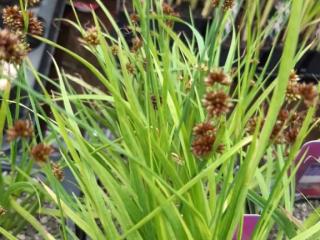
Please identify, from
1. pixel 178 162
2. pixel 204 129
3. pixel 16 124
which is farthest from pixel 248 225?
pixel 16 124

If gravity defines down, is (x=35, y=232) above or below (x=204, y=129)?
below

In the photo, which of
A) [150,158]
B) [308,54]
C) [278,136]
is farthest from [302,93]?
[308,54]

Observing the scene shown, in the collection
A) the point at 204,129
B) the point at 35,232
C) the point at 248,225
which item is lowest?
the point at 35,232

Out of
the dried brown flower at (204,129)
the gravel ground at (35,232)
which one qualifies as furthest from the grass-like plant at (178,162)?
the gravel ground at (35,232)

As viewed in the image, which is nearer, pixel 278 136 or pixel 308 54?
pixel 278 136

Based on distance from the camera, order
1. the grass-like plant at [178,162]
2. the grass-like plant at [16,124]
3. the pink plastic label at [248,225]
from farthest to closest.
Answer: the pink plastic label at [248,225]
the grass-like plant at [178,162]
the grass-like plant at [16,124]

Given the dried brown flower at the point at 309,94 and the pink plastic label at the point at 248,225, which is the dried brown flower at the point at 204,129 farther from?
the pink plastic label at the point at 248,225

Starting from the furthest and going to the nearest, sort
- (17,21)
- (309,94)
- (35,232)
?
(35,232) → (17,21) → (309,94)

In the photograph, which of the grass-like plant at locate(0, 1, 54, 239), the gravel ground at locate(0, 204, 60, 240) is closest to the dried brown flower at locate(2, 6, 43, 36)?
the grass-like plant at locate(0, 1, 54, 239)

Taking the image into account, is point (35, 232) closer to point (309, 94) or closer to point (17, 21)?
point (17, 21)

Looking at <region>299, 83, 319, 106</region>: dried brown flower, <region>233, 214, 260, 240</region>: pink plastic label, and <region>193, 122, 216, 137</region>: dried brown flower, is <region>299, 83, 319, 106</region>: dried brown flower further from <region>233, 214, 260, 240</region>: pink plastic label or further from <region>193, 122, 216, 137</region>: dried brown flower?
<region>233, 214, 260, 240</region>: pink plastic label

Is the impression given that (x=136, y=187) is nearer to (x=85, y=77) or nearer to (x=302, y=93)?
(x=302, y=93)
